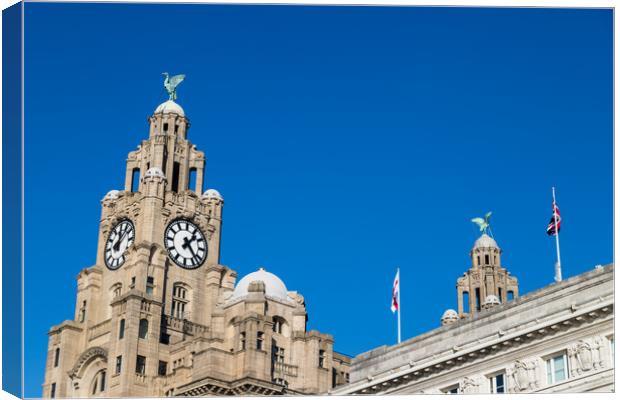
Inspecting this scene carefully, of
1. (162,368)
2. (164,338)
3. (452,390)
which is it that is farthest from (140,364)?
(452,390)

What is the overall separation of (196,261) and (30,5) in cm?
5300

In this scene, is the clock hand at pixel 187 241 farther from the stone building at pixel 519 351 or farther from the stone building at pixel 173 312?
the stone building at pixel 519 351

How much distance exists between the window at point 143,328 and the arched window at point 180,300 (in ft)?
19.4

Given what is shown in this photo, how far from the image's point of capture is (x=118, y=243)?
4146 inches

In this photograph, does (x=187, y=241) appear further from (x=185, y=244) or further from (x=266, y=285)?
(x=266, y=285)

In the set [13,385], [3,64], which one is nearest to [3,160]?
[3,64]

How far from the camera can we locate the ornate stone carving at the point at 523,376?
55.2m

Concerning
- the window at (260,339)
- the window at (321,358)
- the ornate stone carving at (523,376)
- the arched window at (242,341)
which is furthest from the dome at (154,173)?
the ornate stone carving at (523,376)

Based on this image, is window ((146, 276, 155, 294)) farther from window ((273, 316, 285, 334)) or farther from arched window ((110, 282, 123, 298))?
window ((273, 316, 285, 334))

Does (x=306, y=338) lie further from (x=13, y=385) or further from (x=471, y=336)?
(x=13, y=385)

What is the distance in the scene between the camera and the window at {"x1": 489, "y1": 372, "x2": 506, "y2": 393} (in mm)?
56531

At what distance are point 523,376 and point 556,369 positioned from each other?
1529 millimetres

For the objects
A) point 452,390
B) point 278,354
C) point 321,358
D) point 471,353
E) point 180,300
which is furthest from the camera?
point 180,300

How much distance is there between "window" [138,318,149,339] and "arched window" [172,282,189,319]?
232 inches
